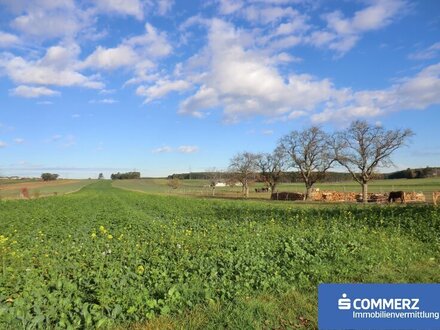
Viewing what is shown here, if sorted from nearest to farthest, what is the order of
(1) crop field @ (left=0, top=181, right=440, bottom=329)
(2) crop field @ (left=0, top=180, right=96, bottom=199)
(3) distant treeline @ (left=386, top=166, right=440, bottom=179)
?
(1) crop field @ (left=0, top=181, right=440, bottom=329), (2) crop field @ (left=0, top=180, right=96, bottom=199), (3) distant treeline @ (left=386, top=166, right=440, bottom=179)

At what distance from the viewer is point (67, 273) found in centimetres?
782

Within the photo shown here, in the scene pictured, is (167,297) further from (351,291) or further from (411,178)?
(411,178)

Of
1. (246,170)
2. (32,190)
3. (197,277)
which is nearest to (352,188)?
(246,170)

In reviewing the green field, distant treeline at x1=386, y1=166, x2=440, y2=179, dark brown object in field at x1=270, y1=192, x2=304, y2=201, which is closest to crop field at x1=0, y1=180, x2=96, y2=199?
the green field

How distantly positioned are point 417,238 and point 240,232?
5921 mm

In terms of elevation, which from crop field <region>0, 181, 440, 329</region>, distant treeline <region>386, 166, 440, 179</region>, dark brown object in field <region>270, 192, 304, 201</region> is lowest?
dark brown object in field <region>270, 192, 304, 201</region>

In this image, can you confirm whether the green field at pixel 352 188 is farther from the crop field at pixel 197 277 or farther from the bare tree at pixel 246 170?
→ the crop field at pixel 197 277

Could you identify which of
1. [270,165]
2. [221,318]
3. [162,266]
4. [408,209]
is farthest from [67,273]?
[270,165]

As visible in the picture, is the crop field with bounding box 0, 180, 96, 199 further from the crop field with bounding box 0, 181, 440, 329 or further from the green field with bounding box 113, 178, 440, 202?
the crop field with bounding box 0, 181, 440, 329

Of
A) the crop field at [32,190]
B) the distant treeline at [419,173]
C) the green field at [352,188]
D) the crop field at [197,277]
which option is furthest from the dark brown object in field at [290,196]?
the distant treeline at [419,173]

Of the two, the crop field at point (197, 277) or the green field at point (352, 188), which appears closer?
the crop field at point (197, 277)

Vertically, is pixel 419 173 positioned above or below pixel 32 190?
above

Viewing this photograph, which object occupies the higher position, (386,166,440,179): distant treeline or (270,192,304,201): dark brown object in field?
(386,166,440,179): distant treeline

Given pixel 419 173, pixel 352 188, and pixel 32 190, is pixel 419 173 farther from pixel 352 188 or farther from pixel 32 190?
pixel 32 190
